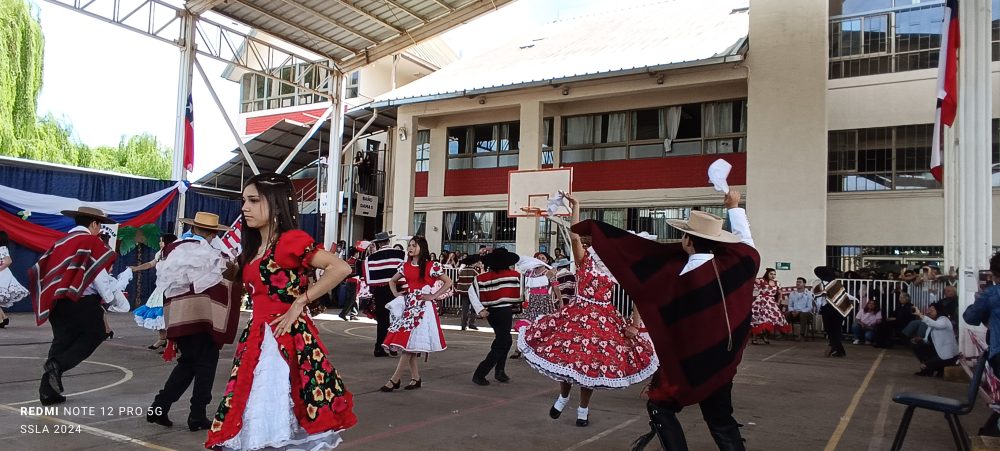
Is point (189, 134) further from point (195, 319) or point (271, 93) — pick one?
point (271, 93)

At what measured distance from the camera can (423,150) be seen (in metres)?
26.3

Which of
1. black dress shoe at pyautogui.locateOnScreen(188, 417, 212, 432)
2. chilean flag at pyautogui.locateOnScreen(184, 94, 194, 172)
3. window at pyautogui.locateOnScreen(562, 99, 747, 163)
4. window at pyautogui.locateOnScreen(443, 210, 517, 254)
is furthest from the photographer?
window at pyautogui.locateOnScreen(443, 210, 517, 254)

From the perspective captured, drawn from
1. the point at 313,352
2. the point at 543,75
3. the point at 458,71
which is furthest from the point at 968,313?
the point at 458,71

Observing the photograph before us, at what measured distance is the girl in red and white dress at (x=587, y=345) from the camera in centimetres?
607

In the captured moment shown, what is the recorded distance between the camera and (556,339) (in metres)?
6.36

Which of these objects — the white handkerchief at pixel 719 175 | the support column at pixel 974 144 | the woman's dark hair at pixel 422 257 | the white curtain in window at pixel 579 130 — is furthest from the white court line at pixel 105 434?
the white curtain in window at pixel 579 130

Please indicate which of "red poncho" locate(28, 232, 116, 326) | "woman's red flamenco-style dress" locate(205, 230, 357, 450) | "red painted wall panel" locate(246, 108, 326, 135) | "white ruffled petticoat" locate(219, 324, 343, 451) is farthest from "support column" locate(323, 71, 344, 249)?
"white ruffled petticoat" locate(219, 324, 343, 451)

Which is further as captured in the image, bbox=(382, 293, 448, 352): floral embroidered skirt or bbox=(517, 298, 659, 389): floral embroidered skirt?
bbox=(382, 293, 448, 352): floral embroidered skirt

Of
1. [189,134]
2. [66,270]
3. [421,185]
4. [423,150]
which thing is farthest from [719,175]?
[423,150]

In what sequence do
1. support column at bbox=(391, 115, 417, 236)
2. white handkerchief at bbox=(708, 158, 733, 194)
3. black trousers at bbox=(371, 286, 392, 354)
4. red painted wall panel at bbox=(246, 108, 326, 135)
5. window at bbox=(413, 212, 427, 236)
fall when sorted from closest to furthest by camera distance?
white handkerchief at bbox=(708, 158, 733, 194), black trousers at bbox=(371, 286, 392, 354), support column at bbox=(391, 115, 417, 236), window at bbox=(413, 212, 427, 236), red painted wall panel at bbox=(246, 108, 326, 135)

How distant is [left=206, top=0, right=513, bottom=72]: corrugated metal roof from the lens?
1884 cm

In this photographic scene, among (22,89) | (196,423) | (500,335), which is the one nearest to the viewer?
(196,423)

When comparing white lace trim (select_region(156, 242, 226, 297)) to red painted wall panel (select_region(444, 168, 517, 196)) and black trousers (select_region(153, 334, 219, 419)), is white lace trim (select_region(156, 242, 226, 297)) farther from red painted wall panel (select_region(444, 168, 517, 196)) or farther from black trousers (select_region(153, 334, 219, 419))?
red painted wall panel (select_region(444, 168, 517, 196))

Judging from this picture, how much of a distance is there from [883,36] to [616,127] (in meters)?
7.73
